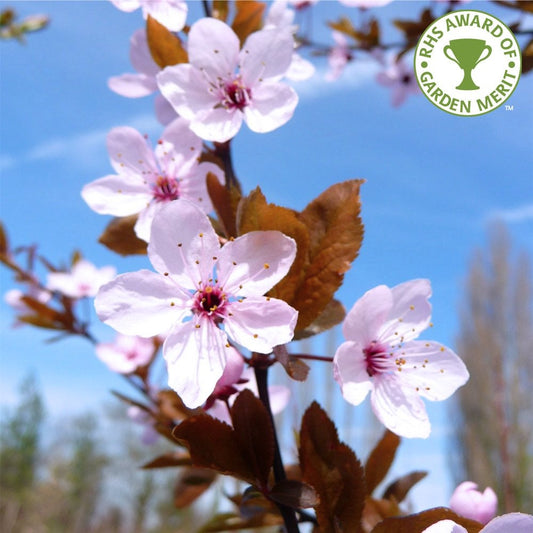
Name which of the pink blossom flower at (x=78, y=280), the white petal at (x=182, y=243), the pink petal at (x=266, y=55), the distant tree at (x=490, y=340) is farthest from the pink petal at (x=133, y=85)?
the distant tree at (x=490, y=340)

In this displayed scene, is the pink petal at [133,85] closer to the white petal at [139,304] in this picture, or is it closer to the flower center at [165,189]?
the flower center at [165,189]

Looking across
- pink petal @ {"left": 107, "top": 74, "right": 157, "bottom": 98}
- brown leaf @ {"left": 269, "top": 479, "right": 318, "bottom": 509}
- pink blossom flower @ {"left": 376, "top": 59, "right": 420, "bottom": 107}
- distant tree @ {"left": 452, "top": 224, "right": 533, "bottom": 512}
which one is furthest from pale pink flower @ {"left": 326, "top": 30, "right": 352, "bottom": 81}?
distant tree @ {"left": 452, "top": 224, "right": 533, "bottom": 512}

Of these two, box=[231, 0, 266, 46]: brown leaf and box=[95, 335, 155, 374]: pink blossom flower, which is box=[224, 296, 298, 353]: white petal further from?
box=[95, 335, 155, 374]: pink blossom flower

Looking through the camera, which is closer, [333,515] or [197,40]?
[333,515]

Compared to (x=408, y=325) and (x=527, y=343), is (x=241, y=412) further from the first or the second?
(x=527, y=343)

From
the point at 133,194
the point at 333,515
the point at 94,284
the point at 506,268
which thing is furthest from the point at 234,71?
the point at 506,268
